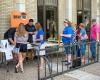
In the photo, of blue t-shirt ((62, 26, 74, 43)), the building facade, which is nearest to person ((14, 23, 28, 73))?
blue t-shirt ((62, 26, 74, 43))

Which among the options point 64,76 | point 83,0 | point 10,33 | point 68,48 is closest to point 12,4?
point 10,33

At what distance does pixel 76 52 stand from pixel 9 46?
103 inches

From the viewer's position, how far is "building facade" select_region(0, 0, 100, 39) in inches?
508

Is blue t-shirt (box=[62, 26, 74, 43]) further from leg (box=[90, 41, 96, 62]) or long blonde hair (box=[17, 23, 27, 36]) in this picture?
long blonde hair (box=[17, 23, 27, 36])

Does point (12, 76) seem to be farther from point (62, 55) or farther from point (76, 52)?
point (76, 52)

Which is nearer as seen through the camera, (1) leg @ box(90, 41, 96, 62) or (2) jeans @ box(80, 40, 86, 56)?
(2) jeans @ box(80, 40, 86, 56)

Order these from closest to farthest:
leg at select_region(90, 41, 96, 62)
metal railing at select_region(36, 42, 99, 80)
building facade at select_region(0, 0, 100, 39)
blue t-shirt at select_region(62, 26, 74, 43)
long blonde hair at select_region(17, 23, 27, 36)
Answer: metal railing at select_region(36, 42, 99, 80) → long blonde hair at select_region(17, 23, 27, 36) → blue t-shirt at select_region(62, 26, 74, 43) → building facade at select_region(0, 0, 100, 39) → leg at select_region(90, 41, 96, 62)

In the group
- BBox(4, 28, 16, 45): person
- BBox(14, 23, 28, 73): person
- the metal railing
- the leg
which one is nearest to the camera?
the metal railing

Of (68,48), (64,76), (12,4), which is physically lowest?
(64,76)

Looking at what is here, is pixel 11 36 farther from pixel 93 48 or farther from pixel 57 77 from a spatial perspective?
pixel 93 48

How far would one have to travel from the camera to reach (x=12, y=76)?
1001 cm

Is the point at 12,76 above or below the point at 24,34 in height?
below

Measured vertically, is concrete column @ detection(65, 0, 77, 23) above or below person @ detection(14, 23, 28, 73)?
above

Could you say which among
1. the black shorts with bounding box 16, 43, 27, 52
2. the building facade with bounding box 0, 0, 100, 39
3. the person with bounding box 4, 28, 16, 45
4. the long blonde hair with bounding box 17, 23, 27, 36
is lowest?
the black shorts with bounding box 16, 43, 27, 52
